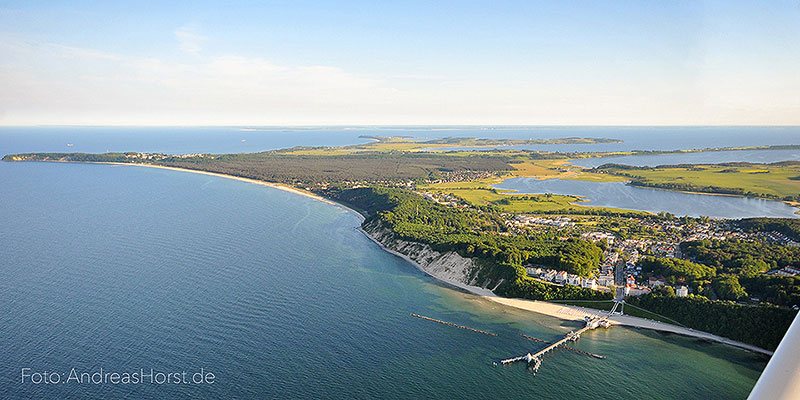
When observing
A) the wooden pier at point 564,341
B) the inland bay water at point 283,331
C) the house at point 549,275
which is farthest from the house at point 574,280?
the inland bay water at point 283,331

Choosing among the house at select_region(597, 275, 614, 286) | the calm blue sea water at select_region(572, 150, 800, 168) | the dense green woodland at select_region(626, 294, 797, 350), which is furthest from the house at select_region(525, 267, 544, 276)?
the calm blue sea water at select_region(572, 150, 800, 168)

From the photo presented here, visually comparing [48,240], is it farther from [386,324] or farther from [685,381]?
[685,381]

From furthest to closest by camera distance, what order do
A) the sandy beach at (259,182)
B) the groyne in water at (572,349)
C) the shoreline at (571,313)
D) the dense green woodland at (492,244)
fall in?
the sandy beach at (259,182) < the dense green woodland at (492,244) < the shoreline at (571,313) < the groyne in water at (572,349)

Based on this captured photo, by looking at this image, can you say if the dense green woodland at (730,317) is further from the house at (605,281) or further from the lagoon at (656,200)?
the lagoon at (656,200)

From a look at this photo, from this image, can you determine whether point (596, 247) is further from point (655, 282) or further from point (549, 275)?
point (549, 275)

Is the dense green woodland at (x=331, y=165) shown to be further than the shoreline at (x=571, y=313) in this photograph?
Yes

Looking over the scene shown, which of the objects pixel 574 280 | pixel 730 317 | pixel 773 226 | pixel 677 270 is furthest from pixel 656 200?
pixel 730 317

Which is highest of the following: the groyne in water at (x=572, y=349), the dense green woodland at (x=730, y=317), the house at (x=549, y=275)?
the house at (x=549, y=275)

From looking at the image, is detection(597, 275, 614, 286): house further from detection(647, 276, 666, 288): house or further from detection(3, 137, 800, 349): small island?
detection(647, 276, 666, 288): house
